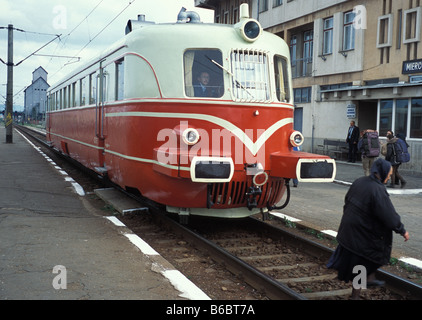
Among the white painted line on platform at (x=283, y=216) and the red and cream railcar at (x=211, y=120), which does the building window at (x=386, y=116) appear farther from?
the red and cream railcar at (x=211, y=120)

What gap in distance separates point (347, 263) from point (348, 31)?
63.1ft

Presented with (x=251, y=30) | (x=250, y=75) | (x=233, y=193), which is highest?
(x=251, y=30)

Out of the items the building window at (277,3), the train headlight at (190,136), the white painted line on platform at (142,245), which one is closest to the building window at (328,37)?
the building window at (277,3)

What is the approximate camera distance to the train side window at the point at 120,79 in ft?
27.2

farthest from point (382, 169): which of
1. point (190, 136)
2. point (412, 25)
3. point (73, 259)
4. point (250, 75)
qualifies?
point (412, 25)

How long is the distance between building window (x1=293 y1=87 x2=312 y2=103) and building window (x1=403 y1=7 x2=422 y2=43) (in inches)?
276

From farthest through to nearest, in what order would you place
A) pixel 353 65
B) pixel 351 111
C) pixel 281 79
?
pixel 353 65 → pixel 351 111 → pixel 281 79

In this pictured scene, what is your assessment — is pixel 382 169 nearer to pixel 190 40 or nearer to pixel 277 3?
pixel 190 40

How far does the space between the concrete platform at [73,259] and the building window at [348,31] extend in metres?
16.3

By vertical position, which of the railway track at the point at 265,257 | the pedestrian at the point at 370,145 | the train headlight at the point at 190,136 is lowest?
the railway track at the point at 265,257

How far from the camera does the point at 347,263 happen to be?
4594 mm

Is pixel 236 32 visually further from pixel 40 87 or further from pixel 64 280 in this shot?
pixel 40 87

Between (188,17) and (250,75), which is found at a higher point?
(188,17)
